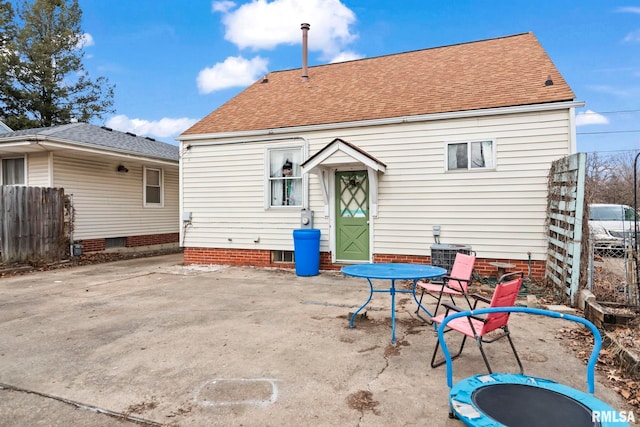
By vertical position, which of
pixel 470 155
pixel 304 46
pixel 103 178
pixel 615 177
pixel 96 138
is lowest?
pixel 103 178

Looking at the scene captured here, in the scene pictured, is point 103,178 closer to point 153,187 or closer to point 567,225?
point 153,187

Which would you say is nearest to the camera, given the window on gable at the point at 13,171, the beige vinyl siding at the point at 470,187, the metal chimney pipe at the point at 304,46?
the beige vinyl siding at the point at 470,187

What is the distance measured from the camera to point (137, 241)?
13875 mm

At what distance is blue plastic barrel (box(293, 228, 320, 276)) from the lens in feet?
28.3

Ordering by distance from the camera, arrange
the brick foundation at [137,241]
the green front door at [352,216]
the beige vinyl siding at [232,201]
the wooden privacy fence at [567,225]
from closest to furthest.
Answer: the wooden privacy fence at [567,225] → the green front door at [352,216] → the beige vinyl siding at [232,201] → the brick foundation at [137,241]

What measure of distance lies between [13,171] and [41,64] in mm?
15318

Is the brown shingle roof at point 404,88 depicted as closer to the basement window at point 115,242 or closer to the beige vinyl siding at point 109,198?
the beige vinyl siding at point 109,198

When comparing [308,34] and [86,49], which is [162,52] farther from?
[86,49]

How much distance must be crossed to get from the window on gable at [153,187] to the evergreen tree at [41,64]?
14.5 metres

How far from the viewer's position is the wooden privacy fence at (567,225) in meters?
5.40

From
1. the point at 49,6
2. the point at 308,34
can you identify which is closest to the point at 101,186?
the point at 308,34

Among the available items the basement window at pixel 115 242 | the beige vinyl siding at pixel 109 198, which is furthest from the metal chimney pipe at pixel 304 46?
the basement window at pixel 115 242

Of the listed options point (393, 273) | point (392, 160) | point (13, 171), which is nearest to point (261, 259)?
point (392, 160)

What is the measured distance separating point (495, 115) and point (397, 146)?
6.80 feet
